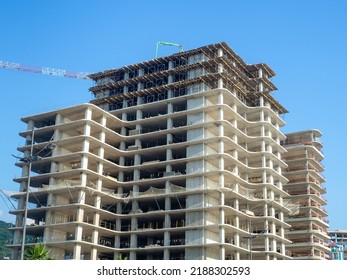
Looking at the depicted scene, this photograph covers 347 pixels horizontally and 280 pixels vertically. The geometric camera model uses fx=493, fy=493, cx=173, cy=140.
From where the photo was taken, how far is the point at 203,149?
319 ft

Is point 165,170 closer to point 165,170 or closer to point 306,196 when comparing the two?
point 165,170

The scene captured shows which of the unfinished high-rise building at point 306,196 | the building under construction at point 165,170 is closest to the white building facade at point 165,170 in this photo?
the building under construction at point 165,170

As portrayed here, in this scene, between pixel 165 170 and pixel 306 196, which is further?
pixel 306 196

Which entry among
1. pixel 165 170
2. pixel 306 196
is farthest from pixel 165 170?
pixel 306 196

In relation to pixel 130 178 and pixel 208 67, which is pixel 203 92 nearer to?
pixel 208 67

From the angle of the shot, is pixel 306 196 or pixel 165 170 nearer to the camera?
pixel 165 170

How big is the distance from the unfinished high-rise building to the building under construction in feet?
50.0

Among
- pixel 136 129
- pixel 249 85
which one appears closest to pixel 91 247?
pixel 136 129

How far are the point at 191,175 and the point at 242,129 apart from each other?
21.7 m

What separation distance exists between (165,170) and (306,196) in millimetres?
42424

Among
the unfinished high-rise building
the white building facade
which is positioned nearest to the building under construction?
the white building facade

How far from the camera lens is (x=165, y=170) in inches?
4156

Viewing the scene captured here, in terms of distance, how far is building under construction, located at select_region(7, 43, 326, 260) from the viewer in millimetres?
94875

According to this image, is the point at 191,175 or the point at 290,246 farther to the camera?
the point at 290,246
